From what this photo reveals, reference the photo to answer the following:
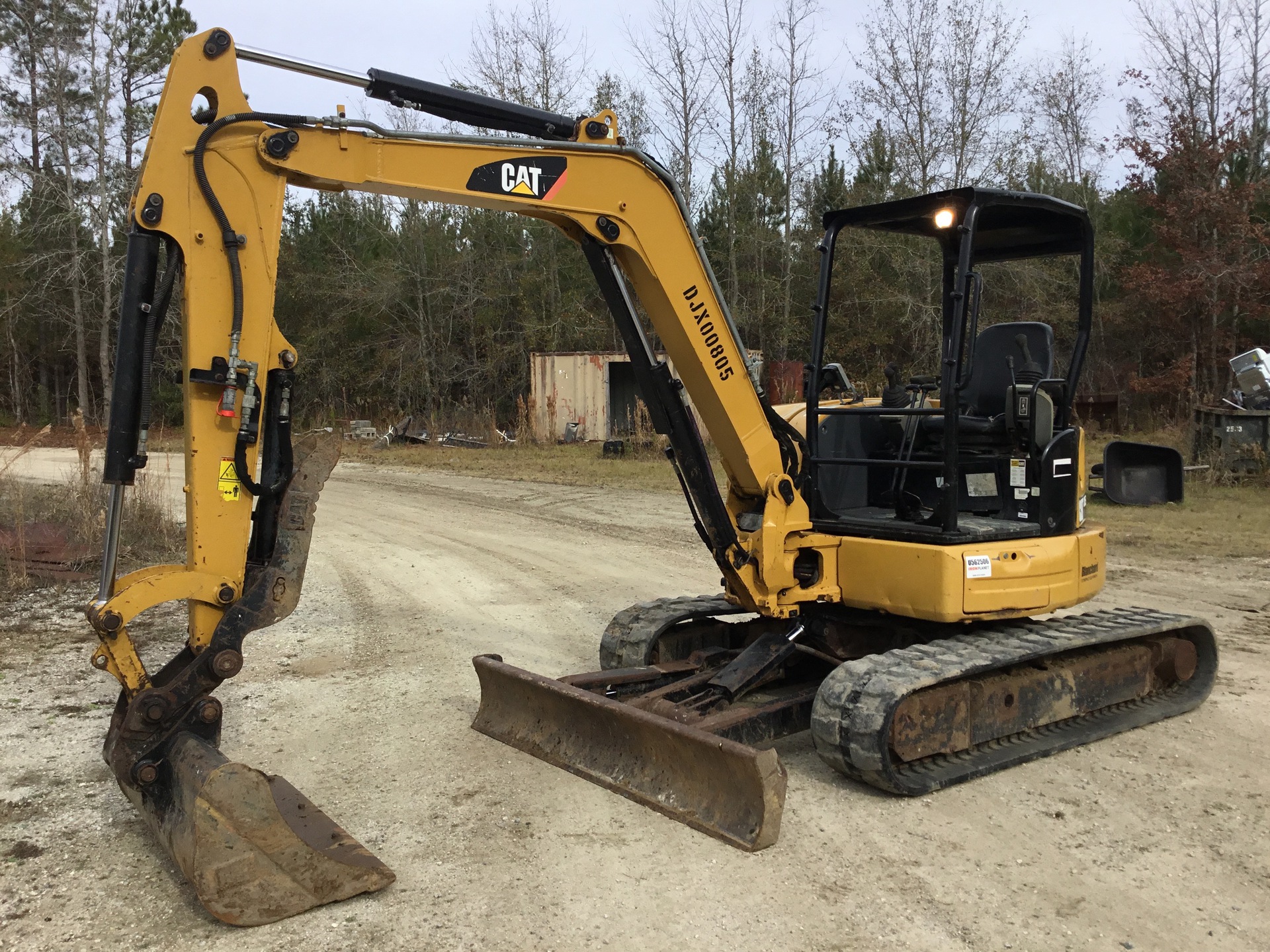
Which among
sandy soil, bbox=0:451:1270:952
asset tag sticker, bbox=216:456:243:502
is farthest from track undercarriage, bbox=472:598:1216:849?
asset tag sticker, bbox=216:456:243:502

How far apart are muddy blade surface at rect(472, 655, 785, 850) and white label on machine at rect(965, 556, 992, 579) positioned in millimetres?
1434

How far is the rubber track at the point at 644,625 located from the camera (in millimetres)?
5836

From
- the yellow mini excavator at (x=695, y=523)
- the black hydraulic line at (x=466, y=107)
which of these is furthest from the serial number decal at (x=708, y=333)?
the black hydraulic line at (x=466, y=107)

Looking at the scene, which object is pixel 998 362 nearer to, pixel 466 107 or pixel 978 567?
pixel 978 567

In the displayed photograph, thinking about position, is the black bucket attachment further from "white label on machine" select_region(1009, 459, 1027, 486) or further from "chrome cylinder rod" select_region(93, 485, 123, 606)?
"chrome cylinder rod" select_region(93, 485, 123, 606)

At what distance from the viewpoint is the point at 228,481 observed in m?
3.88

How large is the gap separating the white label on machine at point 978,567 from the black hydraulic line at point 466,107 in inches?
110

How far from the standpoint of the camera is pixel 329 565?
10047mm

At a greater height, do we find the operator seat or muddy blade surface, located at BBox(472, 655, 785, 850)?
the operator seat

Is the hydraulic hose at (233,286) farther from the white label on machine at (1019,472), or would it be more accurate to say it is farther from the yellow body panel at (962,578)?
the white label on machine at (1019,472)

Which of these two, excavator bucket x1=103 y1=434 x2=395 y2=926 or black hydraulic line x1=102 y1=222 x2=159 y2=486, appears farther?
black hydraulic line x1=102 y1=222 x2=159 y2=486

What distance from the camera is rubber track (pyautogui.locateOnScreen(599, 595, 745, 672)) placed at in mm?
5836

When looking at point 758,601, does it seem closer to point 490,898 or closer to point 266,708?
point 490,898

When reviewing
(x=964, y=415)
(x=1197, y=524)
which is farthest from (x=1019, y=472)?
(x=1197, y=524)
